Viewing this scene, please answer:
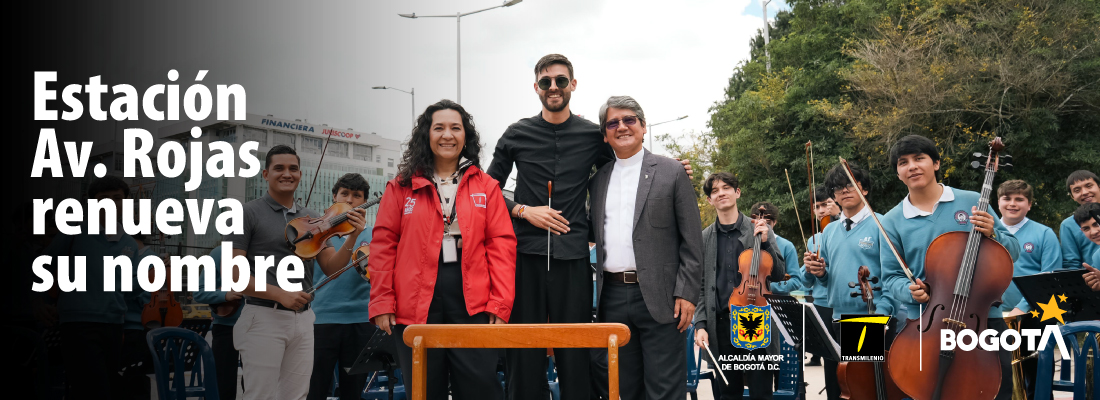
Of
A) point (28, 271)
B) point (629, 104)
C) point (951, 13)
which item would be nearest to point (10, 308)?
point (28, 271)

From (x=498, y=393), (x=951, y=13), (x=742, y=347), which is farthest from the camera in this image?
(x=951, y=13)

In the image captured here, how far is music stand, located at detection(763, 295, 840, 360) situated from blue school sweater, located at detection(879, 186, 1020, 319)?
1.29 feet

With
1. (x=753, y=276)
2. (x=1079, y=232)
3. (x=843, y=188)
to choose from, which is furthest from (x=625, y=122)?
(x=1079, y=232)

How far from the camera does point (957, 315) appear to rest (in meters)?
3.58

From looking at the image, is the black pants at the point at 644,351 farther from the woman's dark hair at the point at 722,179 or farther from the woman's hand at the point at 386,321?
the woman's dark hair at the point at 722,179

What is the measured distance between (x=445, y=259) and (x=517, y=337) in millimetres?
953

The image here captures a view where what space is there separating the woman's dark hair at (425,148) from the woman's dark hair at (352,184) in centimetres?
159

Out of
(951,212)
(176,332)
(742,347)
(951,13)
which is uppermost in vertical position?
(951,13)

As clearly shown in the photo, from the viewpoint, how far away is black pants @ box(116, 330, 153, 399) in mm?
5064

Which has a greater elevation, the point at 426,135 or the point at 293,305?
the point at 426,135

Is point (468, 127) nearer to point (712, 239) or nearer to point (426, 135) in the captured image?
point (426, 135)

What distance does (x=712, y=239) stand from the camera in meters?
5.18

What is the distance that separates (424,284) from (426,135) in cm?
76

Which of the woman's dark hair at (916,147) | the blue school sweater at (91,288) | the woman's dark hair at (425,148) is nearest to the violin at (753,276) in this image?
the woman's dark hair at (916,147)
